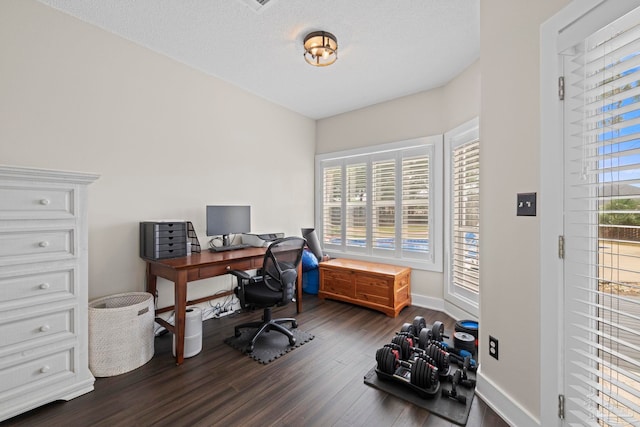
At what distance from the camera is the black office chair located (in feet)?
8.03

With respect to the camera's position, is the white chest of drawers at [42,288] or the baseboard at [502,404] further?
the white chest of drawers at [42,288]

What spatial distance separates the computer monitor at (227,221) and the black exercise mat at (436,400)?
210cm

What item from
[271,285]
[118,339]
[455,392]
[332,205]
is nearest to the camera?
[455,392]

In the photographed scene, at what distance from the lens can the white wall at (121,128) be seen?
2.02 metres

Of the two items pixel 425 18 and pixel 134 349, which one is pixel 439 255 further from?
pixel 134 349

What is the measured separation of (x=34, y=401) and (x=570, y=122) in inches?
134

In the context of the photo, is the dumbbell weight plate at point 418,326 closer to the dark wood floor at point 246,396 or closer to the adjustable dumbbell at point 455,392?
the dark wood floor at point 246,396

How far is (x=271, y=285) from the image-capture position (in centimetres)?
254

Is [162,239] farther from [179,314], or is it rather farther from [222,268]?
[179,314]

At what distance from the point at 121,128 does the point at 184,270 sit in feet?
4.95

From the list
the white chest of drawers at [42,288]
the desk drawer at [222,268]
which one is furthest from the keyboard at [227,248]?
the white chest of drawers at [42,288]

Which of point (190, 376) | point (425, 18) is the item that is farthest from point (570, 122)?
point (190, 376)

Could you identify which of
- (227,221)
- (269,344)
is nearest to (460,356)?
(269,344)

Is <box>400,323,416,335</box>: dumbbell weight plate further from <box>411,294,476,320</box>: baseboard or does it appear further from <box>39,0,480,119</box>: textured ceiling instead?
<box>39,0,480,119</box>: textured ceiling
